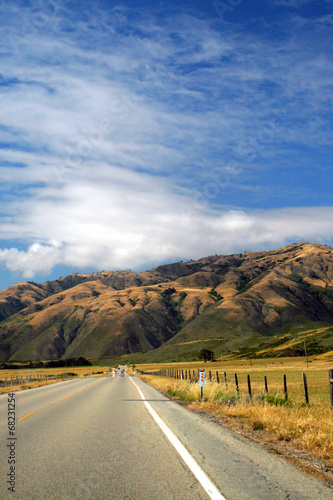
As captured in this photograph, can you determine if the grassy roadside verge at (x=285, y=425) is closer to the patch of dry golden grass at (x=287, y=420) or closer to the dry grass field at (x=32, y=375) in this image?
the patch of dry golden grass at (x=287, y=420)

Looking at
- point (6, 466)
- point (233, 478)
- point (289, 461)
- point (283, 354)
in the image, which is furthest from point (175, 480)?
point (283, 354)

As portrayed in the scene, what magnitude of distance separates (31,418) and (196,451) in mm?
7046

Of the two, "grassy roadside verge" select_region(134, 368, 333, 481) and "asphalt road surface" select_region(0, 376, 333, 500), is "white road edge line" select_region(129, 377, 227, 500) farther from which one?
"grassy roadside verge" select_region(134, 368, 333, 481)

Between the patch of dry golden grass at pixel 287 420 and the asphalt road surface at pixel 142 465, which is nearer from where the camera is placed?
the asphalt road surface at pixel 142 465

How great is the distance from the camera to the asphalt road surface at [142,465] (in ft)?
17.2

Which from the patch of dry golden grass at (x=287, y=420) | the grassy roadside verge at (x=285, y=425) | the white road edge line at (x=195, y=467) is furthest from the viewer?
the patch of dry golden grass at (x=287, y=420)

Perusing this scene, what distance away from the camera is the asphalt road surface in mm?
5254

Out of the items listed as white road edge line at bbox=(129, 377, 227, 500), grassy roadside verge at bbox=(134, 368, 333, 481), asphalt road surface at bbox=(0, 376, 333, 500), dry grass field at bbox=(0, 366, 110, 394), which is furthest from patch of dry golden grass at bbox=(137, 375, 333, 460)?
dry grass field at bbox=(0, 366, 110, 394)

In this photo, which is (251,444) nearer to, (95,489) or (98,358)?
(95,489)

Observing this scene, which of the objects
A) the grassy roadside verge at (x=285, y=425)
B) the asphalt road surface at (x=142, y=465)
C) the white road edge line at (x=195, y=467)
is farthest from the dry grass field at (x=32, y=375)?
the white road edge line at (x=195, y=467)

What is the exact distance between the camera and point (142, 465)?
6.56 meters

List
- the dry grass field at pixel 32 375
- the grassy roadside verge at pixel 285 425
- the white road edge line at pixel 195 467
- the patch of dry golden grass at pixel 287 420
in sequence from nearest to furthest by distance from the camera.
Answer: the white road edge line at pixel 195 467
the grassy roadside verge at pixel 285 425
the patch of dry golden grass at pixel 287 420
the dry grass field at pixel 32 375

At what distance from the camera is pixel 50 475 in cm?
602

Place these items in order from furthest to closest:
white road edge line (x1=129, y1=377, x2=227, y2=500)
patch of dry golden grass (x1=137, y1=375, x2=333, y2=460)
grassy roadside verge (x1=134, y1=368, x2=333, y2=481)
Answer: patch of dry golden grass (x1=137, y1=375, x2=333, y2=460), grassy roadside verge (x1=134, y1=368, x2=333, y2=481), white road edge line (x1=129, y1=377, x2=227, y2=500)
